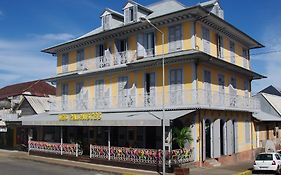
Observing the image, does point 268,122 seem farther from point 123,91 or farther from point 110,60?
point 110,60

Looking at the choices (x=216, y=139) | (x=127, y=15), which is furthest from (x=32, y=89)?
(x=216, y=139)

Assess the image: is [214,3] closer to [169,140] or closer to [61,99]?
[169,140]

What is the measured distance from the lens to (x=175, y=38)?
2611 centimetres

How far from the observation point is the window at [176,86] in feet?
82.6

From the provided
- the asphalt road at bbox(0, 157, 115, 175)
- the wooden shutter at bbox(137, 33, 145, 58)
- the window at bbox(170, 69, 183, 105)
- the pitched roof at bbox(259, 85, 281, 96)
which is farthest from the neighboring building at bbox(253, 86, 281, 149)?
the asphalt road at bbox(0, 157, 115, 175)

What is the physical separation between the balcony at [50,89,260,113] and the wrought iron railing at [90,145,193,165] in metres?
3.19

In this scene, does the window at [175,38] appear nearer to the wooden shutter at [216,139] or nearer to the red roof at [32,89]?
the wooden shutter at [216,139]

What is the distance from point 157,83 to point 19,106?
2210cm

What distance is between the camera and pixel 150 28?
2766 cm

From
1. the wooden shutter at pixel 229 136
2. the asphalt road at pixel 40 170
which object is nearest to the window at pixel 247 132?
the wooden shutter at pixel 229 136

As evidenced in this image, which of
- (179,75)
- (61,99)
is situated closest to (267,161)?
(179,75)

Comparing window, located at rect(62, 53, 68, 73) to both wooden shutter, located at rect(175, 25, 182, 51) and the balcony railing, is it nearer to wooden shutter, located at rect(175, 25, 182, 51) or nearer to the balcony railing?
the balcony railing

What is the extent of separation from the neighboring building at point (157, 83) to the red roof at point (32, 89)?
45.3 feet

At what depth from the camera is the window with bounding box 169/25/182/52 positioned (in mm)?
25859
